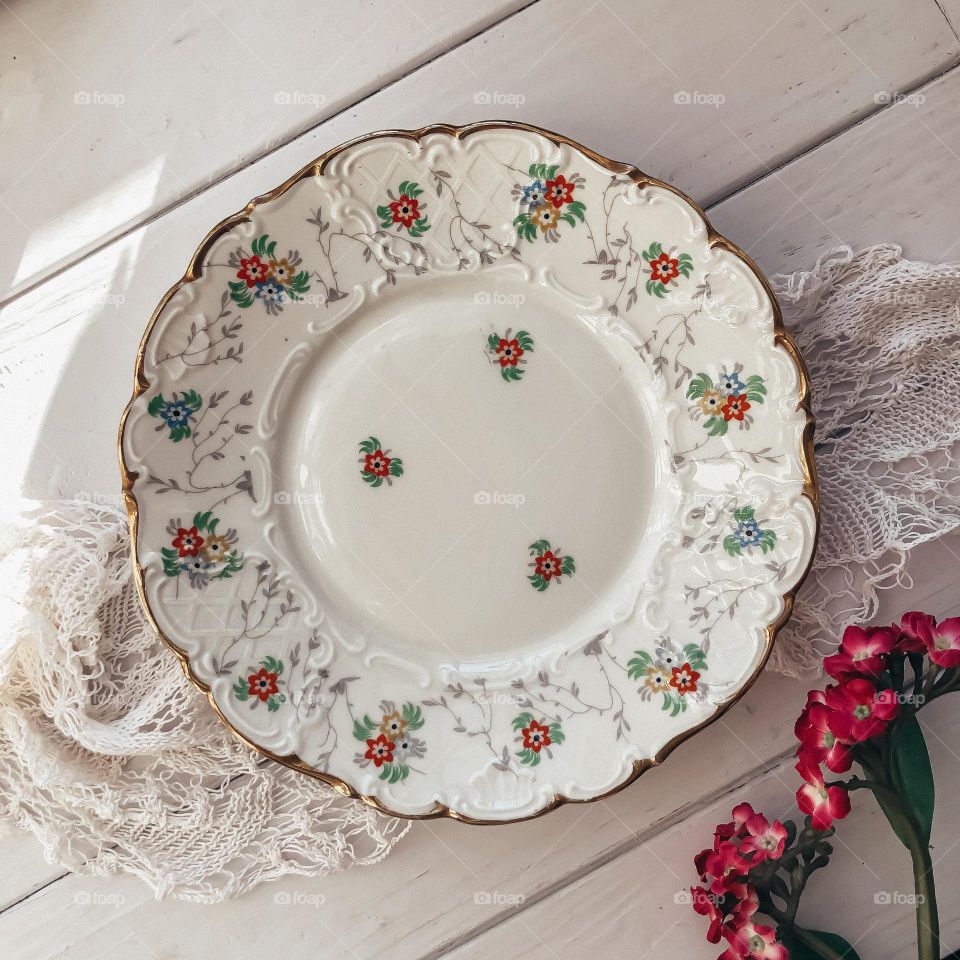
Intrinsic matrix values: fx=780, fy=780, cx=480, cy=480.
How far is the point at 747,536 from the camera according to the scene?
811 mm

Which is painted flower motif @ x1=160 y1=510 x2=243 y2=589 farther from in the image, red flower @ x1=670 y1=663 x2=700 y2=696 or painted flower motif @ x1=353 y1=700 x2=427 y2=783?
red flower @ x1=670 y1=663 x2=700 y2=696

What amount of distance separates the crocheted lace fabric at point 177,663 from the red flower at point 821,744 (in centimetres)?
10

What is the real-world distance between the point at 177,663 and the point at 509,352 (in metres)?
0.49

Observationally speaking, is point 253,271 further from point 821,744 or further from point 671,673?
point 821,744

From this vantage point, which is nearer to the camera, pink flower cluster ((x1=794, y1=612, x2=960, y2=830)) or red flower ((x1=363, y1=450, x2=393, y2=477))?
pink flower cluster ((x1=794, y1=612, x2=960, y2=830))

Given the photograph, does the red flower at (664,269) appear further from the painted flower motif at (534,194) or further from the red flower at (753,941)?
the red flower at (753,941)

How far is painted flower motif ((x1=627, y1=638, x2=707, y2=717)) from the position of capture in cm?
80

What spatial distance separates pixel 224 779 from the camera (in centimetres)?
86

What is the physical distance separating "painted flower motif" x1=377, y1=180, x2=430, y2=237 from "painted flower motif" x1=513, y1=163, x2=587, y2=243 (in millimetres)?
98

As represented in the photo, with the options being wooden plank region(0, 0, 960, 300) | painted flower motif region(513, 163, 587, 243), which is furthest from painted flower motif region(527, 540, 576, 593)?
wooden plank region(0, 0, 960, 300)

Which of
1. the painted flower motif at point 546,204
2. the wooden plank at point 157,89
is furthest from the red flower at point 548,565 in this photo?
the wooden plank at point 157,89

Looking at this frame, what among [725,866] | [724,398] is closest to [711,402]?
[724,398]

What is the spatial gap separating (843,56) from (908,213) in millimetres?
187

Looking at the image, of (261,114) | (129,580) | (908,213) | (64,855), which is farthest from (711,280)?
(64,855)
